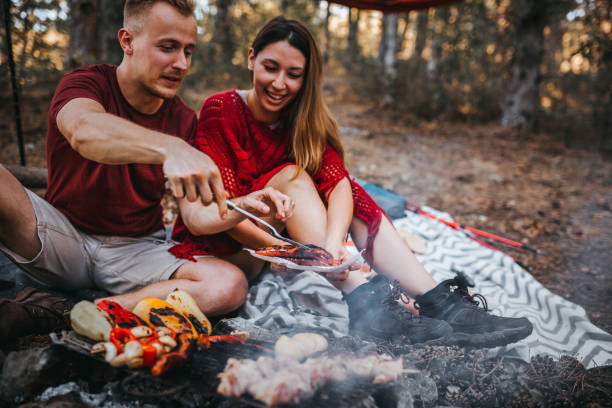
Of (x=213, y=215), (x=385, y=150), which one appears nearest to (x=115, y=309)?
(x=213, y=215)

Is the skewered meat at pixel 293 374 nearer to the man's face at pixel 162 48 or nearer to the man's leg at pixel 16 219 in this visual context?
the man's leg at pixel 16 219

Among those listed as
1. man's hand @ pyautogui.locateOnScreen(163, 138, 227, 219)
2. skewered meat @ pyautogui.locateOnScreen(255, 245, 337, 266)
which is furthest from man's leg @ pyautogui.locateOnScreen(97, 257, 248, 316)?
man's hand @ pyautogui.locateOnScreen(163, 138, 227, 219)

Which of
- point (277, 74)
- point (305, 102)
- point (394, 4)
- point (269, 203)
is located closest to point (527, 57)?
point (394, 4)

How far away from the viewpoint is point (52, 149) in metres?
1.96

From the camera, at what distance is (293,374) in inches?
51.2

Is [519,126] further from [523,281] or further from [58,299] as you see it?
[58,299]

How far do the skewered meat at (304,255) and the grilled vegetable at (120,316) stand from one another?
59 centimetres

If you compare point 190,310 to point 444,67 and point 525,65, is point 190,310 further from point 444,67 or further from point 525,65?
point 444,67

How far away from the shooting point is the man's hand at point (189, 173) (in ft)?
4.22

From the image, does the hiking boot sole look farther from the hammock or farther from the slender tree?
the slender tree

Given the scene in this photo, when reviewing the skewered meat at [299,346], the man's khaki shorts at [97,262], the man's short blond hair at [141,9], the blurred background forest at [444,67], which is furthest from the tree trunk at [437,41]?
the skewered meat at [299,346]

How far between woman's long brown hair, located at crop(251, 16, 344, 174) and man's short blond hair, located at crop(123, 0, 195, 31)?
516 millimetres

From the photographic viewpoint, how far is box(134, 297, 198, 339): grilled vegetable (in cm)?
152

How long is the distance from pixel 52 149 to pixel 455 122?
860 cm
